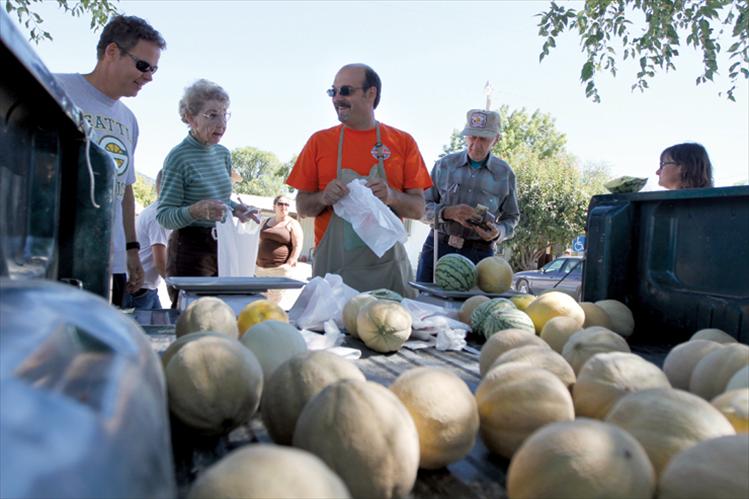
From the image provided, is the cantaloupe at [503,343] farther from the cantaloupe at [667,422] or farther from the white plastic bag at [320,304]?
the white plastic bag at [320,304]

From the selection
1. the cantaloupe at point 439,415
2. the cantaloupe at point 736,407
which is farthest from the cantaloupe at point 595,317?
the cantaloupe at point 439,415

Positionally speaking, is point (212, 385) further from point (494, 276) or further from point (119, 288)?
point (119, 288)

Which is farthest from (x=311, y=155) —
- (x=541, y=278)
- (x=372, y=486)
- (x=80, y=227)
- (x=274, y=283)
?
(x=541, y=278)

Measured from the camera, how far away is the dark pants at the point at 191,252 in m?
5.08

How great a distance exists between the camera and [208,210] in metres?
4.58

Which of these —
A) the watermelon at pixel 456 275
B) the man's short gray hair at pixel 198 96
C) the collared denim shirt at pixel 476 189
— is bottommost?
the watermelon at pixel 456 275

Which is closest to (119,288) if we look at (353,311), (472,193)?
(353,311)

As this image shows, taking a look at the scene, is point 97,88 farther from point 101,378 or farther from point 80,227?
point 101,378

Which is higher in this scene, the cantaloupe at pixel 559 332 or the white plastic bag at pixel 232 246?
the white plastic bag at pixel 232 246

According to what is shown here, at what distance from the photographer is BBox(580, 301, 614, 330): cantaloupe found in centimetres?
302

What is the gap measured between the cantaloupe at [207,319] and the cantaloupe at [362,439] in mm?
1014

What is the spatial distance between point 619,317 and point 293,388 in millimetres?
2295

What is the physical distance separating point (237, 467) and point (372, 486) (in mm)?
320

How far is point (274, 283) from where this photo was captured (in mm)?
3617
